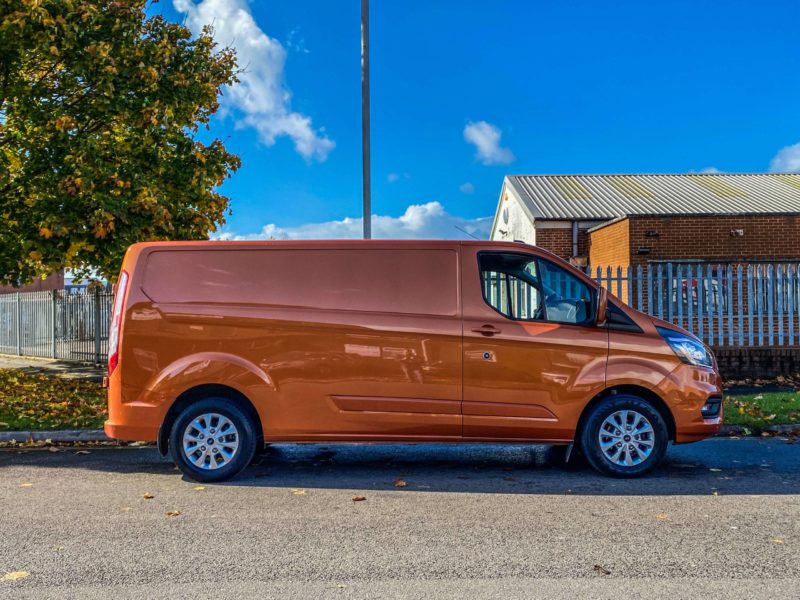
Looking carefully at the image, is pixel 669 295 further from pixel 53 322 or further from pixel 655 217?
pixel 53 322

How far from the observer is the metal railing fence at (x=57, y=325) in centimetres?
1686

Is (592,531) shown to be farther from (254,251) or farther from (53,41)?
(53,41)

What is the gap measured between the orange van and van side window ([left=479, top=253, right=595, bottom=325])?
51 mm

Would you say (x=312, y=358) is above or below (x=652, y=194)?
below

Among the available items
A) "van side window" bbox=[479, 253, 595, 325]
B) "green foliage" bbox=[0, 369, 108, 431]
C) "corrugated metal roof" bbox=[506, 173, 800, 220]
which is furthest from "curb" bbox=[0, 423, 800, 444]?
"corrugated metal roof" bbox=[506, 173, 800, 220]

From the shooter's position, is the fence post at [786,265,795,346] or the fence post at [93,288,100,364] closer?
the fence post at [786,265,795,346]

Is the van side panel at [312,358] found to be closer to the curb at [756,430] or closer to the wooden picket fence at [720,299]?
the curb at [756,430]

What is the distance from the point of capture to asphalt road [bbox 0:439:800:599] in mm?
3723

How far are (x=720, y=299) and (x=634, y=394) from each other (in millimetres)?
7652

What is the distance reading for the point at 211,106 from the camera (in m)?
13.6

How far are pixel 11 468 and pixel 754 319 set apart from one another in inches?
496

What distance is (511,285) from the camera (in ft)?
21.2

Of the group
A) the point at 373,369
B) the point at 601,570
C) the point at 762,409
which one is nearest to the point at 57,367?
the point at 373,369

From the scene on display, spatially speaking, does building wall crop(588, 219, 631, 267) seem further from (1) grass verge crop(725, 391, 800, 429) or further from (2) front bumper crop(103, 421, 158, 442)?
(2) front bumper crop(103, 421, 158, 442)
